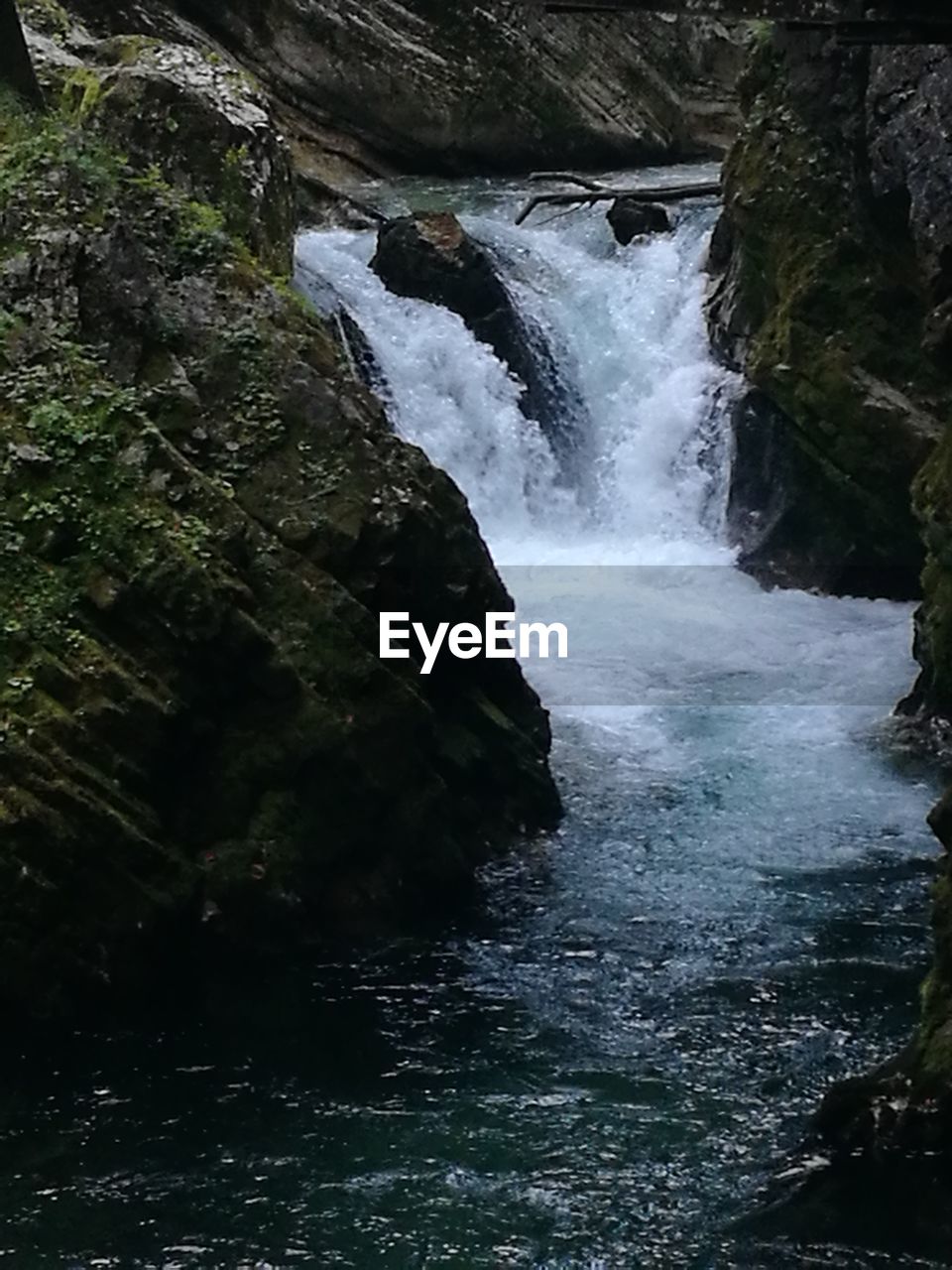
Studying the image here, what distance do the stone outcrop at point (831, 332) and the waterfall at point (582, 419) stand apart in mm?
801

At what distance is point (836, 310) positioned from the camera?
15703 mm

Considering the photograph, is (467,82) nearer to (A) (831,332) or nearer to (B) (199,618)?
(A) (831,332)

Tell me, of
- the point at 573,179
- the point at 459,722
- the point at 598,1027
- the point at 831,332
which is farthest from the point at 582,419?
the point at 598,1027

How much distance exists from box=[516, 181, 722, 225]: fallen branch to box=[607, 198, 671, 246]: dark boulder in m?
0.72

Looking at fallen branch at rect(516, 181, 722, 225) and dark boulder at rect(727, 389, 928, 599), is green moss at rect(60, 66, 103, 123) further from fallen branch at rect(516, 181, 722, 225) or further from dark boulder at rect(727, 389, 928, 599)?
fallen branch at rect(516, 181, 722, 225)

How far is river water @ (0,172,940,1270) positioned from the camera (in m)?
7.21

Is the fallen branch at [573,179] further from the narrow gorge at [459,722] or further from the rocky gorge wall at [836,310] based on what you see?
the rocky gorge wall at [836,310]

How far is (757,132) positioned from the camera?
1653 centimetres

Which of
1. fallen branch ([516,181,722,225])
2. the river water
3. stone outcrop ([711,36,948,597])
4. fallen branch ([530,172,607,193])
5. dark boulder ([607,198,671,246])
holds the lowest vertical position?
the river water

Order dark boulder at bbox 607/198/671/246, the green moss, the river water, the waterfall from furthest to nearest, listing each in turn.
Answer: dark boulder at bbox 607/198/671/246, the waterfall, the green moss, the river water

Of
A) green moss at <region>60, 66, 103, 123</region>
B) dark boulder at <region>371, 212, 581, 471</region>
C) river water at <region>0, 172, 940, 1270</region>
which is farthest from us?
dark boulder at <region>371, 212, 581, 471</region>

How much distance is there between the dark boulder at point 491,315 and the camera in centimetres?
1788

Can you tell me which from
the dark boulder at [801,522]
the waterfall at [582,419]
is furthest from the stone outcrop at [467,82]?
the dark boulder at [801,522]

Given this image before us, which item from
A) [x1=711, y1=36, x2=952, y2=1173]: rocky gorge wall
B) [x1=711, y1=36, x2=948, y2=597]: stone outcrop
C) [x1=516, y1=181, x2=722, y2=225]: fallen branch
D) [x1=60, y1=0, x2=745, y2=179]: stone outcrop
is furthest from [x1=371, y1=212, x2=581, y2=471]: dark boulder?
[x1=60, y1=0, x2=745, y2=179]: stone outcrop
